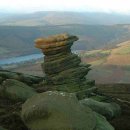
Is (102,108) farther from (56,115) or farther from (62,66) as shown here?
(62,66)

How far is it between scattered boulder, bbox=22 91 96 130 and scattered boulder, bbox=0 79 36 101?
15.0m

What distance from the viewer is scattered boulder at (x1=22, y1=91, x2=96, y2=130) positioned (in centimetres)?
2523

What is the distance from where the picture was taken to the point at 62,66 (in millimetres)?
49688

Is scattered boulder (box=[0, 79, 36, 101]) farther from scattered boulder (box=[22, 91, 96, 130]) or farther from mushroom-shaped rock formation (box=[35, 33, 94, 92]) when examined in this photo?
scattered boulder (box=[22, 91, 96, 130])

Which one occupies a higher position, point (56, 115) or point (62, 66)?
point (56, 115)

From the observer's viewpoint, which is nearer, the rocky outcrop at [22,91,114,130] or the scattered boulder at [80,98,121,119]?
the rocky outcrop at [22,91,114,130]

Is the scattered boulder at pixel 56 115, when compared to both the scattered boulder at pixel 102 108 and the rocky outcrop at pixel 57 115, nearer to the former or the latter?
the rocky outcrop at pixel 57 115

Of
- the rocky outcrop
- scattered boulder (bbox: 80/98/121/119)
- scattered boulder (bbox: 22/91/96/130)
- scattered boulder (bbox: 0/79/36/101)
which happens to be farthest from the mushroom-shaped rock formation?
scattered boulder (bbox: 22/91/96/130)

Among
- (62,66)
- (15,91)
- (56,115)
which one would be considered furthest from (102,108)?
(62,66)

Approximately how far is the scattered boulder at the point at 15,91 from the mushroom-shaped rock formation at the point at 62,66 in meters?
7.08

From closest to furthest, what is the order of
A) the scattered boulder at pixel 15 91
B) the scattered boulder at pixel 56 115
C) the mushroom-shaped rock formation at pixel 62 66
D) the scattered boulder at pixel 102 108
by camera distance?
the scattered boulder at pixel 56 115
the scattered boulder at pixel 102 108
the scattered boulder at pixel 15 91
the mushroom-shaped rock formation at pixel 62 66

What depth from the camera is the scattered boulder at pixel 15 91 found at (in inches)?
1633

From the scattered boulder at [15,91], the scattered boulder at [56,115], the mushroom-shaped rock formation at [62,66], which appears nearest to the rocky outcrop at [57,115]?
the scattered boulder at [56,115]

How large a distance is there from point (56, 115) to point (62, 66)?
80.2 ft
